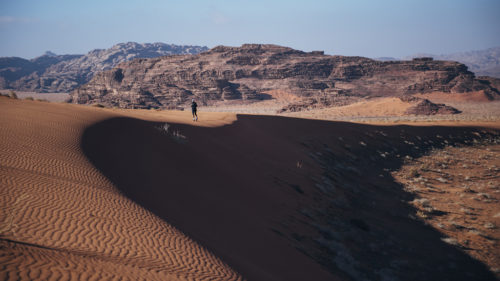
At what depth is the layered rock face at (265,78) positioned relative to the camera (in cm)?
7356

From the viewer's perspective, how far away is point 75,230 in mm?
5523

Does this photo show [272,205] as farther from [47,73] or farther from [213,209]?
[47,73]

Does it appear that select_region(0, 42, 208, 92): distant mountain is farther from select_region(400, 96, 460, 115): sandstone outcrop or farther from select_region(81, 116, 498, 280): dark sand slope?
select_region(81, 116, 498, 280): dark sand slope

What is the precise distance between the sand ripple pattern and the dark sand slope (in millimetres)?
724

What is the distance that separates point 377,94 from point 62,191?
8105 cm

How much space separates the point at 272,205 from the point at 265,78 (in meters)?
81.7

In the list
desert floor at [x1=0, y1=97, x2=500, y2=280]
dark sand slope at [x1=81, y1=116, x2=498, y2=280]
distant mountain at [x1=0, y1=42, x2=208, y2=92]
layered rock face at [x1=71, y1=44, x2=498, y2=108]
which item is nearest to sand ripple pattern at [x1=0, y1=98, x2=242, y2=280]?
desert floor at [x1=0, y1=97, x2=500, y2=280]

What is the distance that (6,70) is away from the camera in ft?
458

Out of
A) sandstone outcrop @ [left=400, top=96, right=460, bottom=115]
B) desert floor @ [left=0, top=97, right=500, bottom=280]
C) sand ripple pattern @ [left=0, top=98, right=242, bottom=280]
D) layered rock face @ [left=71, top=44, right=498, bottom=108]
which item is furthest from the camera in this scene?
layered rock face @ [left=71, top=44, right=498, bottom=108]

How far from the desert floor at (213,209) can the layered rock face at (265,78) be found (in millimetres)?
49855

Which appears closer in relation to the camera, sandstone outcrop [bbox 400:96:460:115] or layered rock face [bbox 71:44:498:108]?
sandstone outcrop [bbox 400:96:460:115]

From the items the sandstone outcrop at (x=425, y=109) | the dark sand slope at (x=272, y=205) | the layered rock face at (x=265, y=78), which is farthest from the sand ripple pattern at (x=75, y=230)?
the layered rock face at (x=265, y=78)

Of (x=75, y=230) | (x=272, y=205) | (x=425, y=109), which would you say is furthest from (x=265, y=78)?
(x=75, y=230)

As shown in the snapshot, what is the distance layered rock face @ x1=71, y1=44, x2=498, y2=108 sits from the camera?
241 ft
